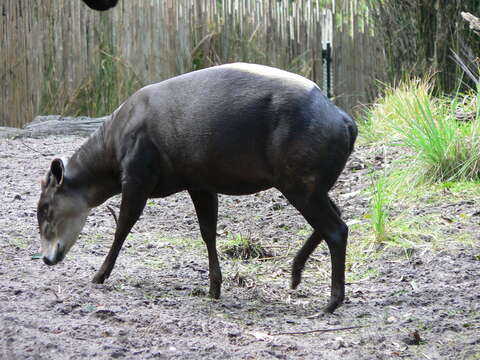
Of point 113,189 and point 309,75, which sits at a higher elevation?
point 113,189

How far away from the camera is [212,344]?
141 inches

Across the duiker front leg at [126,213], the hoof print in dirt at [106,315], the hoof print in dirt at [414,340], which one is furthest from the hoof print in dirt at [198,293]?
the hoof print in dirt at [414,340]

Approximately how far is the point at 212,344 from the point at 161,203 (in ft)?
13.8

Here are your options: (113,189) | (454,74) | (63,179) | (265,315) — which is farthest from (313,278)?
(454,74)

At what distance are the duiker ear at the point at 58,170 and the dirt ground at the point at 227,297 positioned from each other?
59 cm

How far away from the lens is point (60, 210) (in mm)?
5301

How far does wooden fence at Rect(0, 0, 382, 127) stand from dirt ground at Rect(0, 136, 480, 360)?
185 inches

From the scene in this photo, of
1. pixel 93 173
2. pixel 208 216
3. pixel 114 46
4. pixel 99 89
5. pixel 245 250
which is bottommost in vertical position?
pixel 99 89

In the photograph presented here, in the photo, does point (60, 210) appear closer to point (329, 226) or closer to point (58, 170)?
point (58, 170)

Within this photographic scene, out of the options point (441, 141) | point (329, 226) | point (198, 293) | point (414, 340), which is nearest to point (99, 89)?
point (441, 141)

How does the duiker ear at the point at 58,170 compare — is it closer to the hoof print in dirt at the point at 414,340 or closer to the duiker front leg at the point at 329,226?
the duiker front leg at the point at 329,226

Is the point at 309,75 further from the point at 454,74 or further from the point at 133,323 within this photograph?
the point at 133,323

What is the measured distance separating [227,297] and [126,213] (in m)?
0.82

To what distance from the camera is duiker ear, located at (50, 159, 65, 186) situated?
529cm
